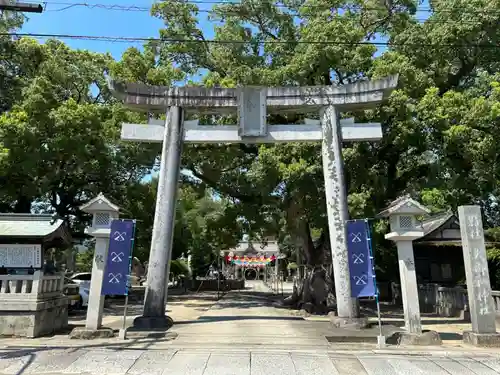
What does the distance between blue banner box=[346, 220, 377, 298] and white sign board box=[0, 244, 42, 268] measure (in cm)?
836

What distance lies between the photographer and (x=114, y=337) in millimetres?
9812

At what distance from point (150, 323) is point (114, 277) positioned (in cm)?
162

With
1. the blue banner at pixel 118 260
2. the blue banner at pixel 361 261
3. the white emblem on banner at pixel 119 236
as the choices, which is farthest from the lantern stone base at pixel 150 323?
the blue banner at pixel 361 261

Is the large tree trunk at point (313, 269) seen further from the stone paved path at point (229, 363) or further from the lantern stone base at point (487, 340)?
the stone paved path at point (229, 363)

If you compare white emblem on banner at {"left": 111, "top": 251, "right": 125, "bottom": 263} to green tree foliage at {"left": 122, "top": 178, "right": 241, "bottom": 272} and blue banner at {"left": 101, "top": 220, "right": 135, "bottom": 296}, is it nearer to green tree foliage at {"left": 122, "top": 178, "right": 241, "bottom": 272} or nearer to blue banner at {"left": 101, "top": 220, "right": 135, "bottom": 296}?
blue banner at {"left": 101, "top": 220, "right": 135, "bottom": 296}

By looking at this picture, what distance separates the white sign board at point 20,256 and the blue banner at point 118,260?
2933mm

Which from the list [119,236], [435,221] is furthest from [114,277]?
[435,221]

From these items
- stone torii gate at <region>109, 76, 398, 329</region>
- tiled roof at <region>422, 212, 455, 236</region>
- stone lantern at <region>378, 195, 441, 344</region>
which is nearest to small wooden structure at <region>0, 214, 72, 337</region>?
stone torii gate at <region>109, 76, 398, 329</region>

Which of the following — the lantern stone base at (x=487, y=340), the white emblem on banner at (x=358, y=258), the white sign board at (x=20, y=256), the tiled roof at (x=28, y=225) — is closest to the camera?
the lantern stone base at (x=487, y=340)

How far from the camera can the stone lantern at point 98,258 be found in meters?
9.84

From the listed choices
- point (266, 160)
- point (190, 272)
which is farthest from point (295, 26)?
point (190, 272)

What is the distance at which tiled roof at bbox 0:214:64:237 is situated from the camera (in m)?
12.3

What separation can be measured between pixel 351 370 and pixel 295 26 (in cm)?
1593

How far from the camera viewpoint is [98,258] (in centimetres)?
1018
